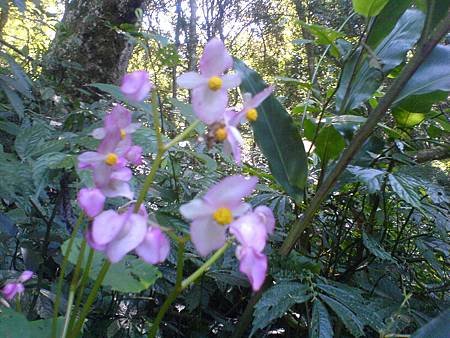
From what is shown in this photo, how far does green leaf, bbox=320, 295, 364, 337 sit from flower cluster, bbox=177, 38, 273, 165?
388 millimetres

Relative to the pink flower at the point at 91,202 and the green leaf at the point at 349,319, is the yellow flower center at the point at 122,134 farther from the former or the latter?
the green leaf at the point at 349,319

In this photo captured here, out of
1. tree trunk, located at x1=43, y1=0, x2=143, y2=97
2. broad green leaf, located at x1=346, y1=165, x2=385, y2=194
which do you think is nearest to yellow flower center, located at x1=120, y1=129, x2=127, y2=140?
broad green leaf, located at x1=346, y1=165, x2=385, y2=194

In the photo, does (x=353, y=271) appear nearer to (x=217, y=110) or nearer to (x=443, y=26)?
(x=443, y=26)

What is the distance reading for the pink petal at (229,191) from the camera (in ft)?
1.02

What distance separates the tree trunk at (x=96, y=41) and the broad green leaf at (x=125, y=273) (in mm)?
1831

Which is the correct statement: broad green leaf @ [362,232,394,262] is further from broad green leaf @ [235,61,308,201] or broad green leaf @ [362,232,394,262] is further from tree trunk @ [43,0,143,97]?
tree trunk @ [43,0,143,97]

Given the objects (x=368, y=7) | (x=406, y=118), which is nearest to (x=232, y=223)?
(x=368, y=7)

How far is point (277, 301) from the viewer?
64 centimetres

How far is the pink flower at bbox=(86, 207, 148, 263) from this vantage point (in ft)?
1.03

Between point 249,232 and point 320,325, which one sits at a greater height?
point 249,232

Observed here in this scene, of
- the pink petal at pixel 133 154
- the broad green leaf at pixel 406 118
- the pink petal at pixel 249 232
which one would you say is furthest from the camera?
the broad green leaf at pixel 406 118

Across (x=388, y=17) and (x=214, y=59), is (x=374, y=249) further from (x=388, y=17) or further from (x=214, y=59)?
(x=214, y=59)

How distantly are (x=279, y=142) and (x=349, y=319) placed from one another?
1.25 ft

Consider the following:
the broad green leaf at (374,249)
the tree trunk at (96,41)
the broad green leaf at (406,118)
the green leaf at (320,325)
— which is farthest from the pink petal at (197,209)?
the tree trunk at (96,41)
